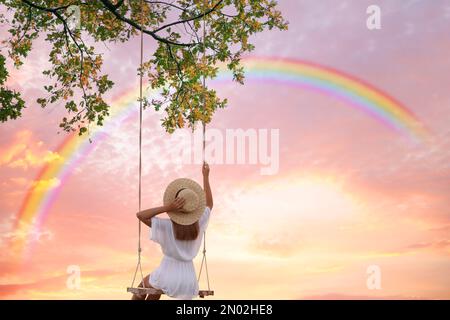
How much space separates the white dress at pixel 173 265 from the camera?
7.72 metres

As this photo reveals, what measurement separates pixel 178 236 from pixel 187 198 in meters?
0.53

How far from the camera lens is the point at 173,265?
783 centimetres

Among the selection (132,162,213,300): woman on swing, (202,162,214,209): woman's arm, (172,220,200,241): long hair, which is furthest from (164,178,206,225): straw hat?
(202,162,214,209): woman's arm

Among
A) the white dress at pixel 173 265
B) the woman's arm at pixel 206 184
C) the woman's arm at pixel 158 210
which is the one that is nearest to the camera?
the woman's arm at pixel 158 210

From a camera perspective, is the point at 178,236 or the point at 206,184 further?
the point at 206,184

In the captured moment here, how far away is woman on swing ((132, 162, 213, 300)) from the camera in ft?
25.2

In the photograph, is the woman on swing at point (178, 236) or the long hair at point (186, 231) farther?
the long hair at point (186, 231)

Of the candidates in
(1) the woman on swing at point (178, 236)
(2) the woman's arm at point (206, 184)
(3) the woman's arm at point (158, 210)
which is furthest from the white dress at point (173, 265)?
(2) the woman's arm at point (206, 184)

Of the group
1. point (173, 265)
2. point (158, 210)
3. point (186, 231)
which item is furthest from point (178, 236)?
point (158, 210)

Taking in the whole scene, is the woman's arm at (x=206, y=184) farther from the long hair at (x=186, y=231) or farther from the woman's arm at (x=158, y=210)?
the woman's arm at (x=158, y=210)

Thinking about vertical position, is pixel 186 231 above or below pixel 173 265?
above

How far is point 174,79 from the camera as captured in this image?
12320 mm

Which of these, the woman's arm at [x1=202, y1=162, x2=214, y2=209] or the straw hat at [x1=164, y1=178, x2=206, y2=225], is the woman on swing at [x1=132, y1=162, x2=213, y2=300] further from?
the woman's arm at [x1=202, y1=162, x2=214, y2=209]

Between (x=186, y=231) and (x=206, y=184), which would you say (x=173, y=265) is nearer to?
(x=186, y=231)
